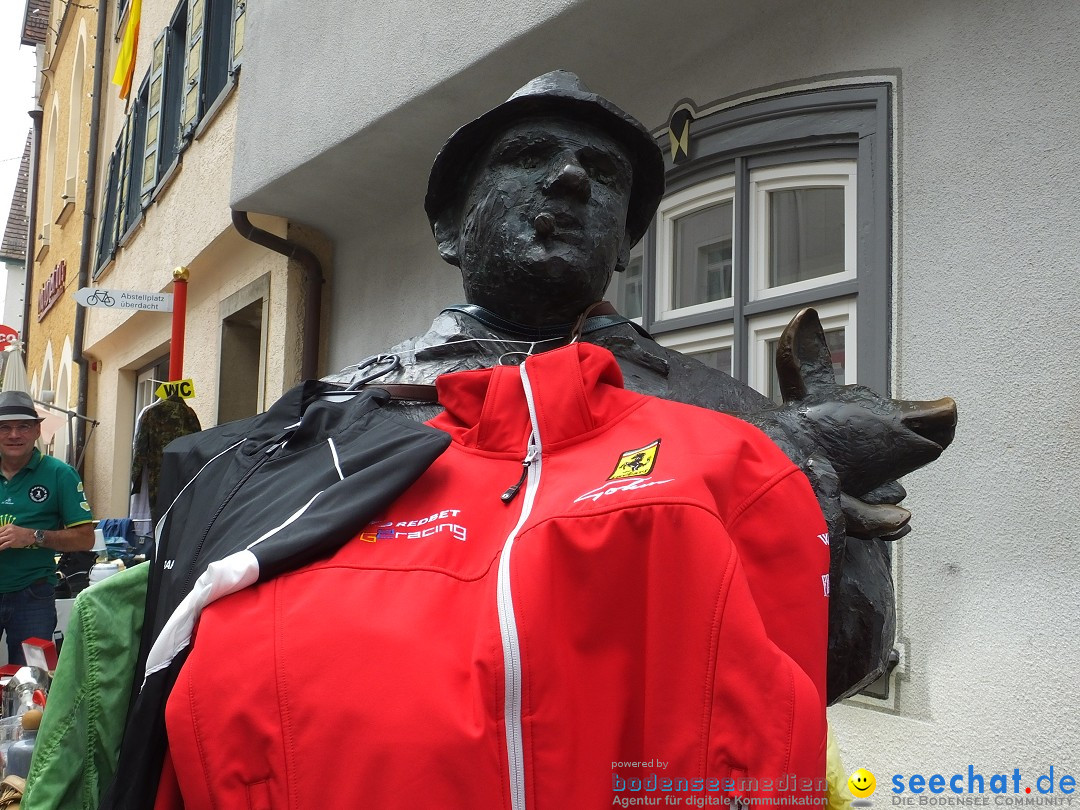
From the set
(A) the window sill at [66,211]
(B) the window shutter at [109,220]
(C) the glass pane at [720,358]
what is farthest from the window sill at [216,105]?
(A) the window sill at [66,211]

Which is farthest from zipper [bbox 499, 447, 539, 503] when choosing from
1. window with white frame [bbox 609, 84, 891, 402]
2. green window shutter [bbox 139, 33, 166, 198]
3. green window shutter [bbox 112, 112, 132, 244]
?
green window shutter [bbox 112, 112, 132, 244]

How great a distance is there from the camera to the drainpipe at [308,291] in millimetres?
6383

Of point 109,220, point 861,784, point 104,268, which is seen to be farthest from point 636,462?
point 109,220

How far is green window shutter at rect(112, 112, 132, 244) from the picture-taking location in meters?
11.4

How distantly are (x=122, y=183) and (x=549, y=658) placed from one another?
38.7 feet

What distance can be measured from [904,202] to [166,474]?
8.43 ft

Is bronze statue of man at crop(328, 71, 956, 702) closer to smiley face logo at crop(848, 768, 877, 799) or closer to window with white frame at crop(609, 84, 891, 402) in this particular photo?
smiley face logo at crop(848, 768, 877, 799)

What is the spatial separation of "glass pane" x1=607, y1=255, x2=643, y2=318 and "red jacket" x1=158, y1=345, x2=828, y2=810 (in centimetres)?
313

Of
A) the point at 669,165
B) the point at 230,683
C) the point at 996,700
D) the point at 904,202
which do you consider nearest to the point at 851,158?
the point at 904,202

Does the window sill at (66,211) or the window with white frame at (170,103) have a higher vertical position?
the window sill at (66,211)

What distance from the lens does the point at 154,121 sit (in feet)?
33.1

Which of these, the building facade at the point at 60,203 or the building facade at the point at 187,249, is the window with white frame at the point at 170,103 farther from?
the building facade at the point at 60,203

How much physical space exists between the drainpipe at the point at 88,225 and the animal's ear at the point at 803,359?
13.4m
